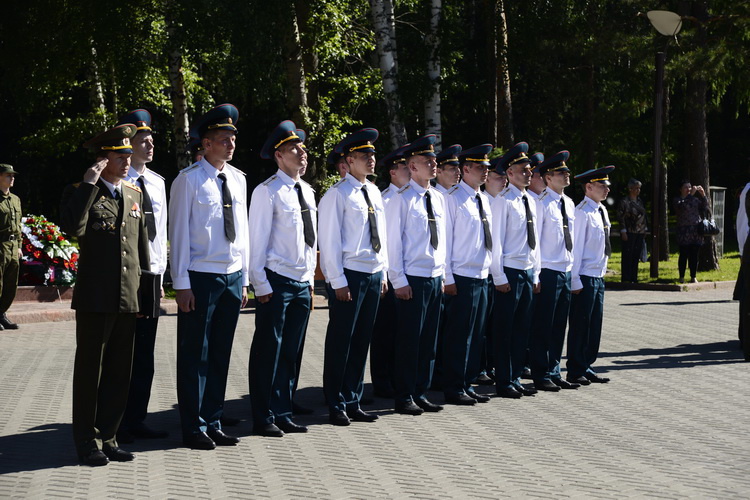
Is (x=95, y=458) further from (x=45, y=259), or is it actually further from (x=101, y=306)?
(x=45, y=259)

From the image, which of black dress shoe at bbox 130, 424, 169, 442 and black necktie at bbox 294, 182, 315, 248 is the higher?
black necktie at bbox 294, 182, 315, 248

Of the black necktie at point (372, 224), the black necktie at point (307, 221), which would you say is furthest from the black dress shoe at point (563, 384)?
the black necktie at point (307, 221)

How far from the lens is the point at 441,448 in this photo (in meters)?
7.86

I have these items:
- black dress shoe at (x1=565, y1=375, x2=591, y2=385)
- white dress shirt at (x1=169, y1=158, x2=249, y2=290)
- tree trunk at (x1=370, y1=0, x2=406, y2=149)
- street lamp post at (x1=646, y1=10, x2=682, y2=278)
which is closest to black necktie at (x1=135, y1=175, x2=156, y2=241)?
white dress shirt at (x1=169, y1=158, x2=249, y2=290)

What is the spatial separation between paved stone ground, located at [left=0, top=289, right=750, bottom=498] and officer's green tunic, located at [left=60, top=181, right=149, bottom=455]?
347 millimetres

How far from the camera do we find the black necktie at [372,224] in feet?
29.1

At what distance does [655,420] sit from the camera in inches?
354

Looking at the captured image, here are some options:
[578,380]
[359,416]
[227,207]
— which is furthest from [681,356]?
[227,207]

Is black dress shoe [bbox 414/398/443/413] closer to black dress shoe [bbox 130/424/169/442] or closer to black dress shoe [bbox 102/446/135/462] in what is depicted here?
black dress shoe [bbox 130/424/169/442]

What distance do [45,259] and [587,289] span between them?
995 cm

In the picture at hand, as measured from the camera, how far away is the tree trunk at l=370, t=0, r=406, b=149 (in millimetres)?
21656

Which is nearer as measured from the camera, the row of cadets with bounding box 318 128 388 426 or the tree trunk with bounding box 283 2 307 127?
the row of cadets with bounding box 318 128 388 426

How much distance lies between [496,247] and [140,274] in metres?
3.84

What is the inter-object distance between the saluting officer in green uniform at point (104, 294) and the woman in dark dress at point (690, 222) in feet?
53.6
